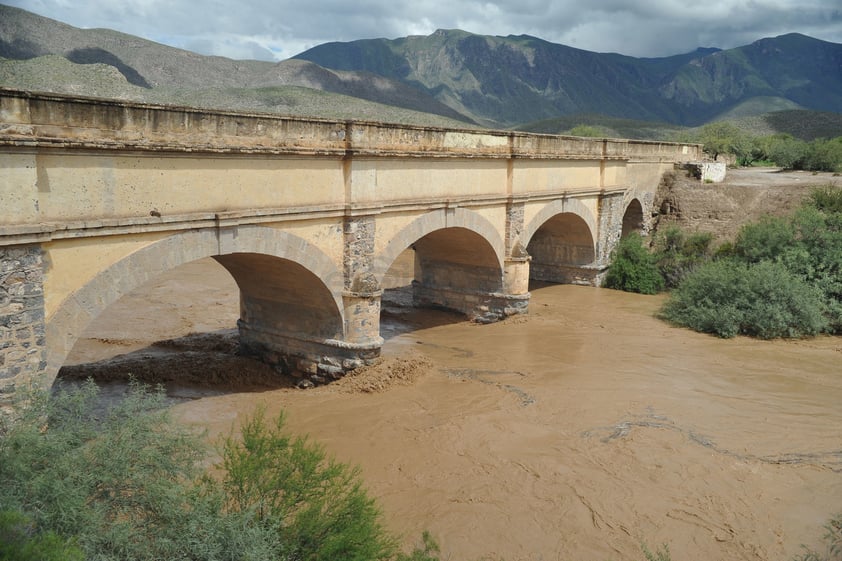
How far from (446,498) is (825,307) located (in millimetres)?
11402

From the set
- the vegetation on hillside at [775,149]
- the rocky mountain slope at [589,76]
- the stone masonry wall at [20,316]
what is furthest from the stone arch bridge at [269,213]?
the rocky mountain slope at [589,76]

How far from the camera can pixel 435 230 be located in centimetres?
1262

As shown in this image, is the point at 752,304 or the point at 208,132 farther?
the point at 752,304

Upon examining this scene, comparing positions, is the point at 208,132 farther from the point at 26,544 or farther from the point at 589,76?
the point at 589,76

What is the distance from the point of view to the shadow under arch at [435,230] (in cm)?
→ 1135

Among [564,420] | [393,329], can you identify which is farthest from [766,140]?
[564,420]

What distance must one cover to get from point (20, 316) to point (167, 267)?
5.72 feet

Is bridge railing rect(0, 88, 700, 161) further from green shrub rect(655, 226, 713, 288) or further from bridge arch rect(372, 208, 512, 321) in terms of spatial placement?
green shrub rect(655, 226, 713, 288)

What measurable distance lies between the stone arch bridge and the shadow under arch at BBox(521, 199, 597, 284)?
3.69 ft

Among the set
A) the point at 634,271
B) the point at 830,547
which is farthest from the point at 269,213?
the point at 634,271

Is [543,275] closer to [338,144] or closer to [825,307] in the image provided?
[825,307]

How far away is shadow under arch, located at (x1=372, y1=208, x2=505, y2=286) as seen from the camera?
11.4 metres

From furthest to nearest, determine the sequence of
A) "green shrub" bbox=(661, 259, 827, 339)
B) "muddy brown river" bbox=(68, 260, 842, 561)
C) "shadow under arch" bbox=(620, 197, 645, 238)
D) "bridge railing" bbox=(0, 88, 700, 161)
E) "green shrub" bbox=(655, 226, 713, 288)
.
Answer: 1. "shadow under arch" bbox=(620, 197, 645, 238)
2. "green shrub" bbox=(655, 226, 713, 288)
3. "green shrub" bbox=(661, 259, 827, 339)
4. "muddy brown river" bbox=(68, 260, 842, 561)
5. "bridge railing" bbox=(0, 88, 700, 161)

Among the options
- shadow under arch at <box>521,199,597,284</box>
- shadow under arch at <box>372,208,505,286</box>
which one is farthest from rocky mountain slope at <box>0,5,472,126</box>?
shadow under arch at <box>372,208,505,286</box>
